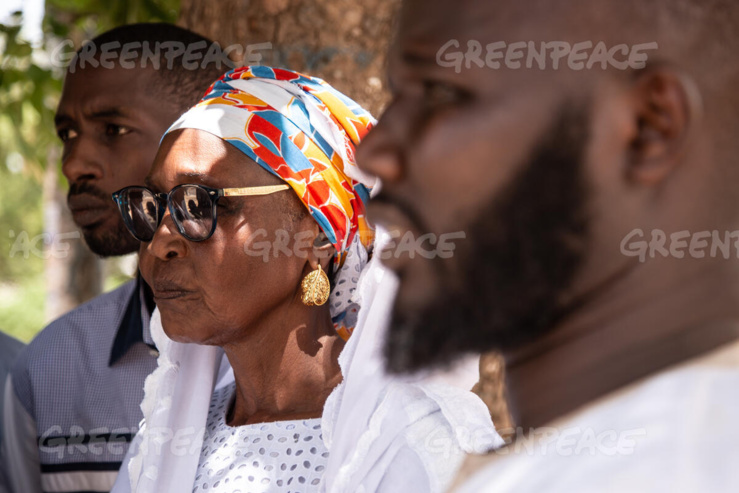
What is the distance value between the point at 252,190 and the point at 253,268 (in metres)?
0.22

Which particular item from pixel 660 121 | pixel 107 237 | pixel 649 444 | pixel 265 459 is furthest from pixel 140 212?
pixel 649 444

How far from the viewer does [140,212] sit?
263 centimetres

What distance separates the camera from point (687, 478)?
886 millimetres

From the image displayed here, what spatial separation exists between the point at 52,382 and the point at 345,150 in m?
1.47

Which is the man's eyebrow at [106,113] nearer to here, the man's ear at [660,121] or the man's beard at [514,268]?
the man's beard at [514,268]

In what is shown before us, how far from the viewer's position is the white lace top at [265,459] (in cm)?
238

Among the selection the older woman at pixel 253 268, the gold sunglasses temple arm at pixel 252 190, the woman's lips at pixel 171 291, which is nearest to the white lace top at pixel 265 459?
the older woman at pixel 253 268

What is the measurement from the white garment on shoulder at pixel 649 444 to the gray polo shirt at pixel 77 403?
2.39 meters

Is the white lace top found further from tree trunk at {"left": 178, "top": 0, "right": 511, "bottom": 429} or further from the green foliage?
the green foliage

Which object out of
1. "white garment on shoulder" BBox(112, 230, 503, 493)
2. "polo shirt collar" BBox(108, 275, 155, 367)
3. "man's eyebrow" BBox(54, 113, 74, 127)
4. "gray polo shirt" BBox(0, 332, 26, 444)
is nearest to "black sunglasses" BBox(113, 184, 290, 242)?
"white garment on shoulder" BBox(112, 230, 503, 493)

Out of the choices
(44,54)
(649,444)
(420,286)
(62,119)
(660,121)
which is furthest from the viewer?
(44,54)

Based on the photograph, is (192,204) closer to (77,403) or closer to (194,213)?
(194,213)

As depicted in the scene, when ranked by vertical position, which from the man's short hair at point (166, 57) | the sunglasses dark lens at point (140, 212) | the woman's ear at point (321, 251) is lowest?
the woman's ear at point (321, 251)

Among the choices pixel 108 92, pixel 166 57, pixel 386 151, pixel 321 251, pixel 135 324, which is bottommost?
pixel 135 324
